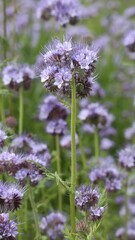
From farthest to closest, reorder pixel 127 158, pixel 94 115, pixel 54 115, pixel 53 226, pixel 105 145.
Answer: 1. pixel 105 145
2. pixel 94 115
3. pixel 54 115
4. pixel 127 158
5. pixel 53 226

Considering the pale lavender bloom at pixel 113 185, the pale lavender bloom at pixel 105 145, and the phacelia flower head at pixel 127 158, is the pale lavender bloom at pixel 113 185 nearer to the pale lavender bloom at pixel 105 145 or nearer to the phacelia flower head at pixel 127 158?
the phacelia flower head at pixel 127 158

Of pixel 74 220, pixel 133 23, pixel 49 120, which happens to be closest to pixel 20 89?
pixel 49 120

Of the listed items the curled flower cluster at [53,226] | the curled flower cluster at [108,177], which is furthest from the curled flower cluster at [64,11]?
the curled flower cluster at [53,226]

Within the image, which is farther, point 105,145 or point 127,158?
point 105,145

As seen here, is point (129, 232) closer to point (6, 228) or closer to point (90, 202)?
point (90, 202)

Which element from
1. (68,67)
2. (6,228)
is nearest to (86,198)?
(6,228)

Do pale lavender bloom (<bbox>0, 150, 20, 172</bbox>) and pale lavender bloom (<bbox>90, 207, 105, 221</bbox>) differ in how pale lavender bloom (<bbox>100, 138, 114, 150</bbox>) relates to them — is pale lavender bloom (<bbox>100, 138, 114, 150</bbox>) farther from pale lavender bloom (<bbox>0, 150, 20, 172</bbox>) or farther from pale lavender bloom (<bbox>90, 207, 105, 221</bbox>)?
pale lavender bloom (<bbox>90, 207, 105, 221</bbox>)
